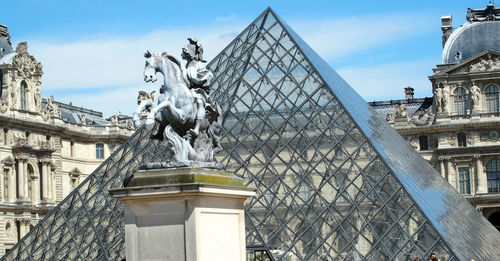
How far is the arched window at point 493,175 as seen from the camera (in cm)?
6494

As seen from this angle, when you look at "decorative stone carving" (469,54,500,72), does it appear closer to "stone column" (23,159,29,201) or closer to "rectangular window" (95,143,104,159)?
"rectangular window" (95,143,104,159)

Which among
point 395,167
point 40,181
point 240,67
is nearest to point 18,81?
point 40,181

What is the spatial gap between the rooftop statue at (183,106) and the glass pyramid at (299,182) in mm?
13238

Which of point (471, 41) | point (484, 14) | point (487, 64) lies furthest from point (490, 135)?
point (484, 14)

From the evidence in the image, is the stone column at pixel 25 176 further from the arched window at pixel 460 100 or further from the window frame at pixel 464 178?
the arched window at pixel 460 100

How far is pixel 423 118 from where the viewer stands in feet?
223

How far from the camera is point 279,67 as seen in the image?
1064 inches

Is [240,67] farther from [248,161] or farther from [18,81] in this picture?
[18,81]

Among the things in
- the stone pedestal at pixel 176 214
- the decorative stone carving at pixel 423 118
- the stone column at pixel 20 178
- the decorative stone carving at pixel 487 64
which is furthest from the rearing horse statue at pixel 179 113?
the decorative stone carving at pixel 423 118

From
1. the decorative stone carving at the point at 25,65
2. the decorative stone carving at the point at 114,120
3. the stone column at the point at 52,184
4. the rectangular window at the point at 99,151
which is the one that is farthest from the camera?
the decorative stone carving at the point at 114,120

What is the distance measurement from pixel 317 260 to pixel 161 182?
47.2 ft

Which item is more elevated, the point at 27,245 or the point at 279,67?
the point at 279,67

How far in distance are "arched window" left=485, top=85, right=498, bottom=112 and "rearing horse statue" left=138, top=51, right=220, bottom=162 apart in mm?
58937

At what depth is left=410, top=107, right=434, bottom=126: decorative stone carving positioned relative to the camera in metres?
67.7
